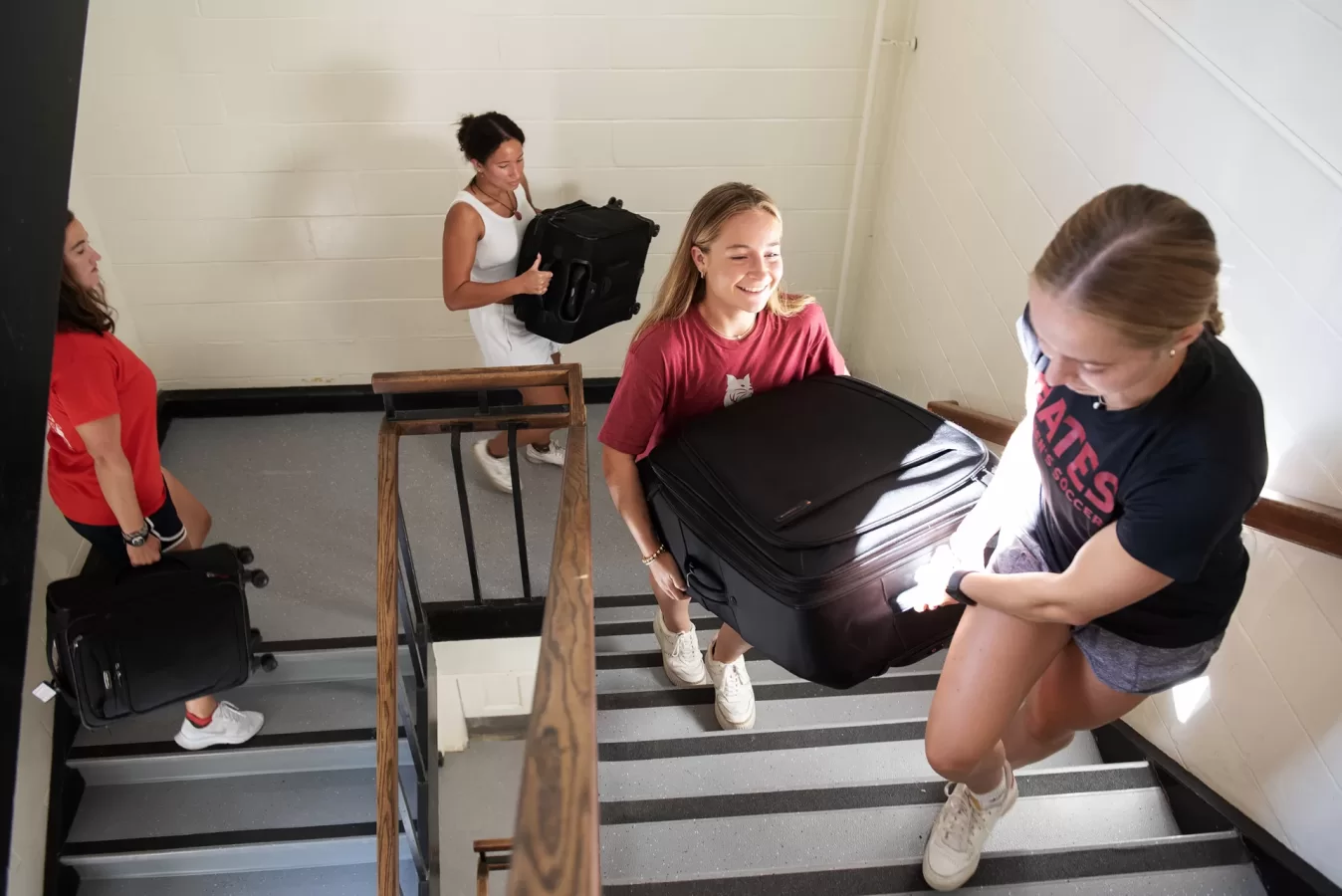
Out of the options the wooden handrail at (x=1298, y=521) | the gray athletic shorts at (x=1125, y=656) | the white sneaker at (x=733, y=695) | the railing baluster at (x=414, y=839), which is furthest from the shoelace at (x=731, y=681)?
the wooden handrail at (x=1298, y=521)

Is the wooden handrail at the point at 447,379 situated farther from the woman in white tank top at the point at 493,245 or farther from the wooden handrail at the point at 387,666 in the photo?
the woman in white tank top at the point at 493,245

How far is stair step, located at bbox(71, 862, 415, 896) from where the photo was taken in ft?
9.69

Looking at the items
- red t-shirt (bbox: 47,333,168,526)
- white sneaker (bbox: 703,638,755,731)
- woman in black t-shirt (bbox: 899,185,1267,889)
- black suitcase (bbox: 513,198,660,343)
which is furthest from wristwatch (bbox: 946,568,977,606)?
red t-shirt (bbox: 47,333,168,526)

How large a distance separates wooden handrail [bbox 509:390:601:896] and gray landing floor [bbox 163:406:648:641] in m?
1.91

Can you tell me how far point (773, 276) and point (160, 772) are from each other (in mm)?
2562

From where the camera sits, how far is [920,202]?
3.28 m

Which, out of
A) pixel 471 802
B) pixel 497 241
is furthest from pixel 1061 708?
pixel 471 802

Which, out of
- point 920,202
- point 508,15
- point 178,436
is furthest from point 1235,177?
point 178,436

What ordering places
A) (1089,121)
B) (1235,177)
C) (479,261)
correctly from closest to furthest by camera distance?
1. (1235,177)
2. (1089,121)
3. (479,261)

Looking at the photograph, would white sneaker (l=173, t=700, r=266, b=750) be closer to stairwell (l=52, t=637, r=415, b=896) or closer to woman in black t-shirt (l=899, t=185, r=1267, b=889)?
stairwell (l=52, t=637, r=415, b=896)

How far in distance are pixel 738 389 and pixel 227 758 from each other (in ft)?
7.05

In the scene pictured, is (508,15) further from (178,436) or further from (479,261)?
(178,436)

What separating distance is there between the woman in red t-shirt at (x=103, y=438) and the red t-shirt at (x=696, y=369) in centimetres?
114

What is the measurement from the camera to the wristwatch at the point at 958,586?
1.54 meters
